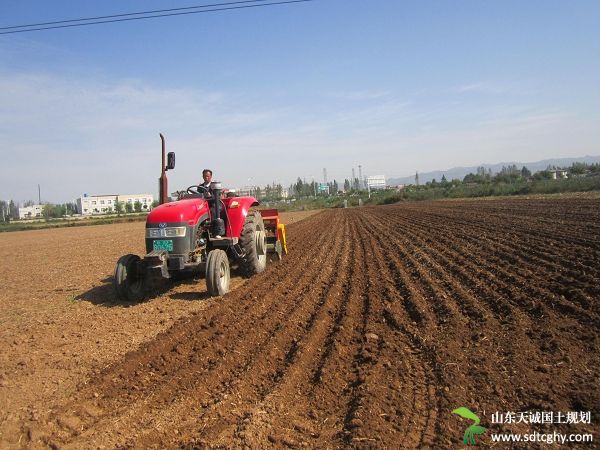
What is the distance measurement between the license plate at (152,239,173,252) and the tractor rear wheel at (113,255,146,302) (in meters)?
0.57

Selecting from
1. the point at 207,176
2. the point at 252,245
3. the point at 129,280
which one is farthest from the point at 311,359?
the point at 207,176

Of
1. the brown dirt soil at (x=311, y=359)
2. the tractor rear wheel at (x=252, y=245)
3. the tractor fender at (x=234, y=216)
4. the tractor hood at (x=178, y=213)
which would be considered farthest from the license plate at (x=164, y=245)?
the tractor rear wheel at (x=252, y=245)

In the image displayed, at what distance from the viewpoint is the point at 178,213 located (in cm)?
689

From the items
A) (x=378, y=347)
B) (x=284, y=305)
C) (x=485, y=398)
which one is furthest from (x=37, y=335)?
(x=485, y=398)

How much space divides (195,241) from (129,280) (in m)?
1.16

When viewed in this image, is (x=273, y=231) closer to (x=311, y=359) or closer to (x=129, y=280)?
(x=129, y=280)

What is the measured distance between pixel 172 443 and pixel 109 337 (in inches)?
107

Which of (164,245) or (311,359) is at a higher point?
(164,245)

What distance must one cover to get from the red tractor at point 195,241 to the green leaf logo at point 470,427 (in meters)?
4.37

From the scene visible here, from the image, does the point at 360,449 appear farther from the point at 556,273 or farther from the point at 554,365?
the point at 556,273

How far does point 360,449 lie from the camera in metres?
2.73

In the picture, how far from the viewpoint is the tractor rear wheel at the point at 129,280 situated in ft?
22.6

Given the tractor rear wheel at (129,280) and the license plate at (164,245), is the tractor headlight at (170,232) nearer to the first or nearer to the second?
the license plate at (164,245)

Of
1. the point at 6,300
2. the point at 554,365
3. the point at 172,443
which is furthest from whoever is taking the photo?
the point at 6,300
